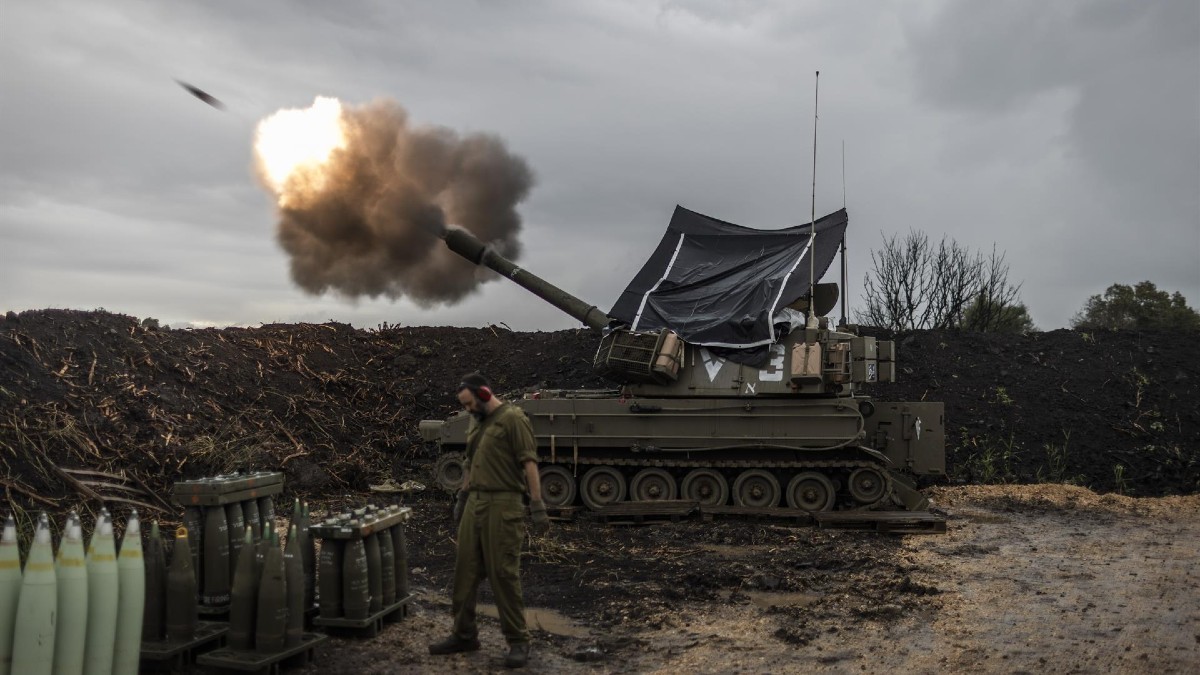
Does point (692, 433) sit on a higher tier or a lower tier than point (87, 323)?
lower

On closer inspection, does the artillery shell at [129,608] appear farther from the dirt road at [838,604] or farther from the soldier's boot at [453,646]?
the soldier's boot at [453,646]

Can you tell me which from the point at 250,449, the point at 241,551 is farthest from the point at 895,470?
the point at 241,551

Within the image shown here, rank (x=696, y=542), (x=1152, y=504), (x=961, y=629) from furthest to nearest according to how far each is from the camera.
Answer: (x=1152, y=504), (x=696, y=542), (x=961, y=629)

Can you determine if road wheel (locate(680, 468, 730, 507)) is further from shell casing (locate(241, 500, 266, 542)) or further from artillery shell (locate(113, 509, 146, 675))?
artillery shell (locate(113, 509, 146, 675))

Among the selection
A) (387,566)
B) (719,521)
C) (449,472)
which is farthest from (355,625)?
(719,521)

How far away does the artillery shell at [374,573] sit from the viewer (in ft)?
23.6

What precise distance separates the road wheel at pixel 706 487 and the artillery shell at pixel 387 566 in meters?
7.00

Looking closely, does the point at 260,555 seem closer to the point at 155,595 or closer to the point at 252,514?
the point at 155,595

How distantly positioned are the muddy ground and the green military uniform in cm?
41

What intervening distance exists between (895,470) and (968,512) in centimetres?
125

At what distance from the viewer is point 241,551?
6297 millimetres

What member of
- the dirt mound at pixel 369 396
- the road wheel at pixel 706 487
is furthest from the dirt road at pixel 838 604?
the dirt mound at pixel 369 396

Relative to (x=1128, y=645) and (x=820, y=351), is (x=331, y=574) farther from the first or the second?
(x=820, y=351)

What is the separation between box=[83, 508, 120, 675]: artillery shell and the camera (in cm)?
541
